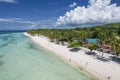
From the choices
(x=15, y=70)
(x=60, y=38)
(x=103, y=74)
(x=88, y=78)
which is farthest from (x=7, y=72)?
(x=60, y=38)

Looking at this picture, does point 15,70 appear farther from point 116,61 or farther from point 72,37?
point 72,37

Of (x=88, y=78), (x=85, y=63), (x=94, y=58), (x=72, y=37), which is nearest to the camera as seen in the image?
(x=88, y=78)

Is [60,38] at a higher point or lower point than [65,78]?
higher

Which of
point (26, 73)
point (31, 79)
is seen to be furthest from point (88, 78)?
point (26, 73)

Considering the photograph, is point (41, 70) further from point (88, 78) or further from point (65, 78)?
point (88, 78)

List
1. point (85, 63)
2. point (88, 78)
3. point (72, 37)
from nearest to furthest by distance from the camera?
point (88, 78) < point (85, 63) < point (72, 37)

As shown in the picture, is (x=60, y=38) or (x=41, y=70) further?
(x=60, y=38)

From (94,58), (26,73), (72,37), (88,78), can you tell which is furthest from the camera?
(72,37)

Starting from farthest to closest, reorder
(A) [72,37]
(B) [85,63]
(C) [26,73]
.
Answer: (A) [72,37]
(B) [85,63]
(C) [26,73]

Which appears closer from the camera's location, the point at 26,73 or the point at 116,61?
the point at 26,73
